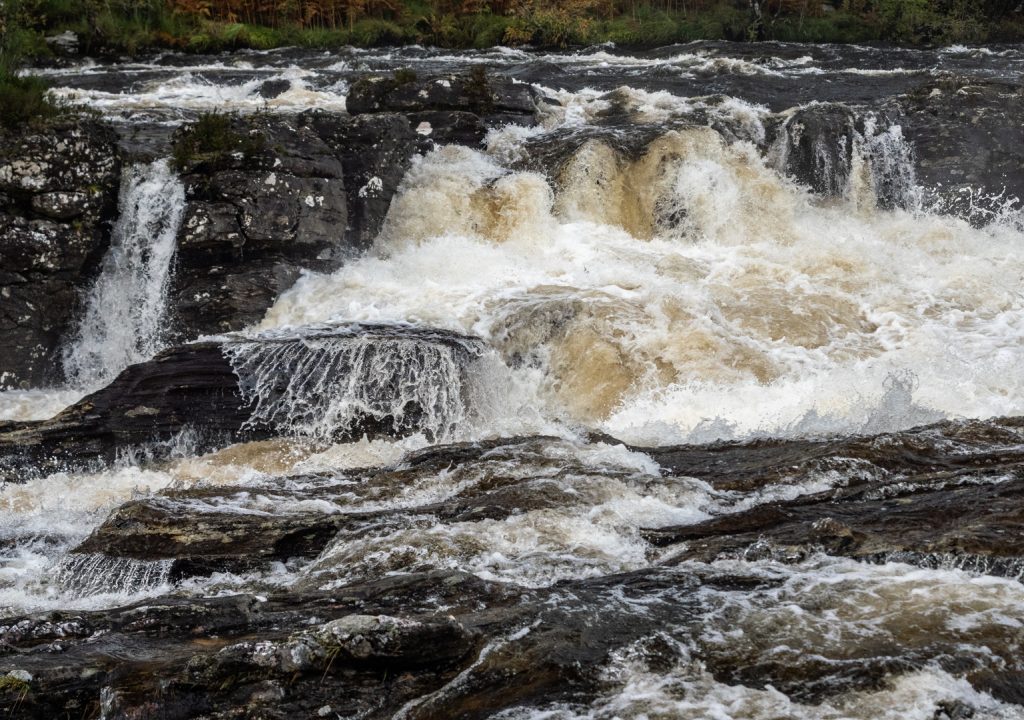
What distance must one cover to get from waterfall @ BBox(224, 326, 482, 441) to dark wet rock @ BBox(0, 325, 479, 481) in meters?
0.01

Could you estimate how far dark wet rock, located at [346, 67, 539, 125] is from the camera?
14695 millimetres

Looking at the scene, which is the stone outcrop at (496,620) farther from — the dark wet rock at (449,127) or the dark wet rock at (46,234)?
the dark wet rock at (449,127)

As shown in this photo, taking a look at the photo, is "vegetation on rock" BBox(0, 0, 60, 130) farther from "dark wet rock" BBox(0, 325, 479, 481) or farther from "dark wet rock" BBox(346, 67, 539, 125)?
"dark wet rock" BBox(346, 67, 539, 125)

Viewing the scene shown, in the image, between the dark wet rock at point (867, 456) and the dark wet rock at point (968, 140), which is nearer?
the dark wet rock at point (867, 456)

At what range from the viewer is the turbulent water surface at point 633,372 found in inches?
179

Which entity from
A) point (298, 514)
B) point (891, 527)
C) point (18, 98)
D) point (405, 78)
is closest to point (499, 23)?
point (405, 78)

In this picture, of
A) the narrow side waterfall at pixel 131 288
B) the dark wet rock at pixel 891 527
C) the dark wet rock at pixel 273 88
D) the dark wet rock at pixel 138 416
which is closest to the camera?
the dark wet rock at pixel 891 527

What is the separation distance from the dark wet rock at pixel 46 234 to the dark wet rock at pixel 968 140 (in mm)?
11104

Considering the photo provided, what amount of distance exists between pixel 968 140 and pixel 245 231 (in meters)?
10.3

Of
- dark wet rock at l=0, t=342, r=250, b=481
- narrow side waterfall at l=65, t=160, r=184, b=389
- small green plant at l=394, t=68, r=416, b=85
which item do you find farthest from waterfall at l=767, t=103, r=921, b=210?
dark wet rock at l=0, t=342, r=250, b=481

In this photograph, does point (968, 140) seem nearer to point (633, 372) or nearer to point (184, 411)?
point (633, 372)

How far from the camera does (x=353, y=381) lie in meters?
9.39

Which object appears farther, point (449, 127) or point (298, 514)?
point (449, 127)

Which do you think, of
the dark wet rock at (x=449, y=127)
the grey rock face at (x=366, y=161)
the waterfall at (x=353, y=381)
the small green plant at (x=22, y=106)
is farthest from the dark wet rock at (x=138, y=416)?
the dark wet rock at (x=449, y=127)
